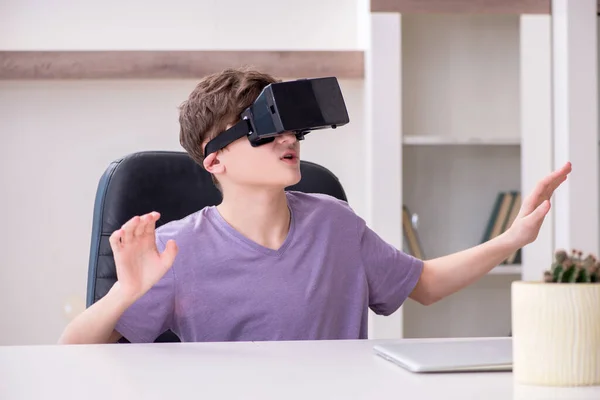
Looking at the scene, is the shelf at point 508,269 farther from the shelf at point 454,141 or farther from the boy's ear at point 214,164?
the boy's ear at point 214,164

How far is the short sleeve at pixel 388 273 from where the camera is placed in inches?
63.3

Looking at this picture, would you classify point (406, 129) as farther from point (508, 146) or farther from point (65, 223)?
point (65, 223)

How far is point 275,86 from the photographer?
1302 millimetres

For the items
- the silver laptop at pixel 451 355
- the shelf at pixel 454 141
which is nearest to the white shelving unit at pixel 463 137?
the shelf at pixel 454 141

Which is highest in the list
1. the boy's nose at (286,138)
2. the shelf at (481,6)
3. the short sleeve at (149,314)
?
the shelf at (481,6)

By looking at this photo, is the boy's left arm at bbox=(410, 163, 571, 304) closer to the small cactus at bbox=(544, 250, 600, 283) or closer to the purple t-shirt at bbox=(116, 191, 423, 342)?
the purple t-shirt at bbox=(116, 191, 423, 342)

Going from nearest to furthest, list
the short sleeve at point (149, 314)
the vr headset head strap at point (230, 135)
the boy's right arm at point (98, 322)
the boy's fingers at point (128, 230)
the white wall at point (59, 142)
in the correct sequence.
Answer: the boy's fingers at point (128, 230) → the boy's right arm at point (98, 322) → the short sleeve at point (149, 314) → the vr headset head strap at point (230, 135) → the white wall at point (59, 142)

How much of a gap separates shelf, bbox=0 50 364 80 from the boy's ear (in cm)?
140

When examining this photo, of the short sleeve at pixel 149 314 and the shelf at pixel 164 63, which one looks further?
the shelf at pixel 164 63

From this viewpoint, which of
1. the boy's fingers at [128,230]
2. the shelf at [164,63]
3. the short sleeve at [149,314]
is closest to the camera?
the boy's fingers at [128,230]

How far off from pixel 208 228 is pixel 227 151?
149 mm

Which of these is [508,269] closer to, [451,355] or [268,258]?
[268,258]

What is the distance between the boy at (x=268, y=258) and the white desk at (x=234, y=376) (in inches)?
13.3

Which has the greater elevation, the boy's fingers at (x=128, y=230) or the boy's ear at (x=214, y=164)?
the boy's ear at (x=214, y=164)
